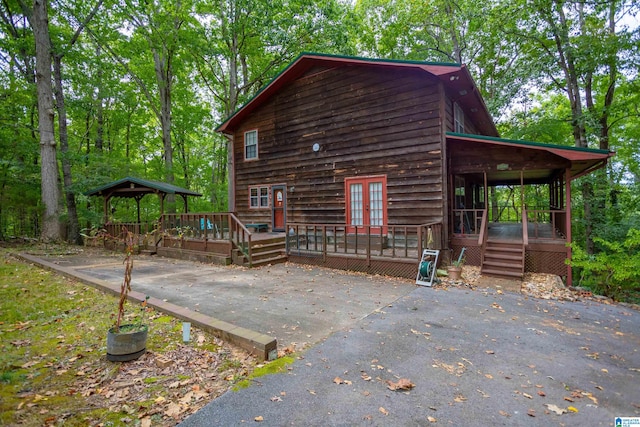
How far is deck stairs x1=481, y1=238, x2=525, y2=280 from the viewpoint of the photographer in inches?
304

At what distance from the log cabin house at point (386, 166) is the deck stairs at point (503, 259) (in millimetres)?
34

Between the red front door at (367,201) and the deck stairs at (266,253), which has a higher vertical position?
the red front door at (367,201)

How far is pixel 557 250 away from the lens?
8102 mm

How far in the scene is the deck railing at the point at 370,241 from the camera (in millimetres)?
7980

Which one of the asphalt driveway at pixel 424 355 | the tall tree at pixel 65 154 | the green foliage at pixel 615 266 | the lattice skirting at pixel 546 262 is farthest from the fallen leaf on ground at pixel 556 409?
the tall tree at pixel 65 154

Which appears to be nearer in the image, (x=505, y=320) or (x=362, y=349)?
(x=362, y=349)

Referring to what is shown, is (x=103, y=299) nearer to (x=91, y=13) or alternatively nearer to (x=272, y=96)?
(x=272, y=96)

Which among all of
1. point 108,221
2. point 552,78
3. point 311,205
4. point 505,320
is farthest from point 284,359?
point 552,78

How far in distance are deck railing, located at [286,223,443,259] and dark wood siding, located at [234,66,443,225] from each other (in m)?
0.68

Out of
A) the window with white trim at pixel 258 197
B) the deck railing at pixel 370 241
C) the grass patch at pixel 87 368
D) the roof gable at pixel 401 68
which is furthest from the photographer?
the window with white trim at pixel 258 197

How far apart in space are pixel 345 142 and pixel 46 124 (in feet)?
38.9

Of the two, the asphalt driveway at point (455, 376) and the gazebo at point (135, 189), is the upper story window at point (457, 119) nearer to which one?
the asphalt driveway at point (455, 376)

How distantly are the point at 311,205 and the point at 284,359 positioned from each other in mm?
8780

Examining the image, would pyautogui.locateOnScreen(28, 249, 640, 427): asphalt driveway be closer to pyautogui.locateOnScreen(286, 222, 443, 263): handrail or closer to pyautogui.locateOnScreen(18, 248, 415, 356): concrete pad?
pyautogui.locateOnScreen(18, 248, 415, 356): concrete pad
